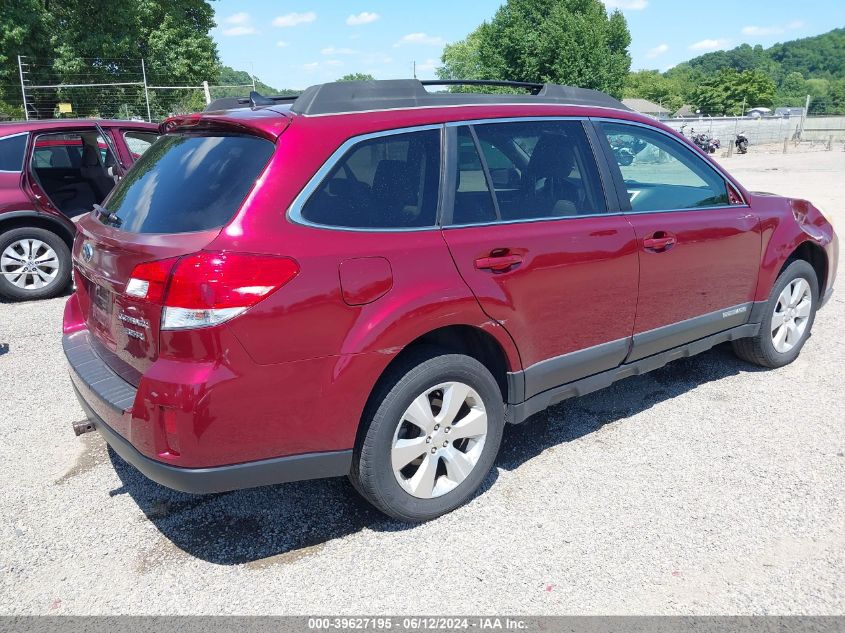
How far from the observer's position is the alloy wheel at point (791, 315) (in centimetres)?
460

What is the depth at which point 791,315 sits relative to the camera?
15.4 ft

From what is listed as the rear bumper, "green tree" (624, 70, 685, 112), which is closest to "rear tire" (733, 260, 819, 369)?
the rear bumper

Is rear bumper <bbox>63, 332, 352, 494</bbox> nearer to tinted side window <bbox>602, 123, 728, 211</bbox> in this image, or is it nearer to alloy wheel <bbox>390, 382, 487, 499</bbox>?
alloy wheel <bbox>390, 382, 487, 499</bbox>

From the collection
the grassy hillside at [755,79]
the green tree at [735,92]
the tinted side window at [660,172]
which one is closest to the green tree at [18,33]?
the tinted side window at [660,172]

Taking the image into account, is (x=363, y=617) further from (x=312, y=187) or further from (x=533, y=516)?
(x=312, y=187)

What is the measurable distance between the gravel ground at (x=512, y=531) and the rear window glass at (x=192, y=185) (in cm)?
137

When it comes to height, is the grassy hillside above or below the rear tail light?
above

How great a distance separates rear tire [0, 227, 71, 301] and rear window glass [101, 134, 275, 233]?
465 centimetres

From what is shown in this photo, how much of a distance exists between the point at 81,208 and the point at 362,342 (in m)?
6.23

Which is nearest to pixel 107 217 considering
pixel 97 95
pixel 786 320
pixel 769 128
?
pixel 786 320

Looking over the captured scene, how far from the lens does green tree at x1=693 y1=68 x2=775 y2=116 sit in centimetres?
10138

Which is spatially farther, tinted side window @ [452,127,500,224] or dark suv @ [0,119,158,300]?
dark suv @ [0,119,158,300]

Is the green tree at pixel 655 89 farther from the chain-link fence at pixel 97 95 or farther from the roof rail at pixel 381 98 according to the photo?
the roof rail at pixel 381 98

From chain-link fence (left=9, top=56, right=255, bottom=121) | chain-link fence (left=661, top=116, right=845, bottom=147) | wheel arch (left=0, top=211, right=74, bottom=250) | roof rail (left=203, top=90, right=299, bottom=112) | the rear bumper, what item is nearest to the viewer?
the rear bumper
